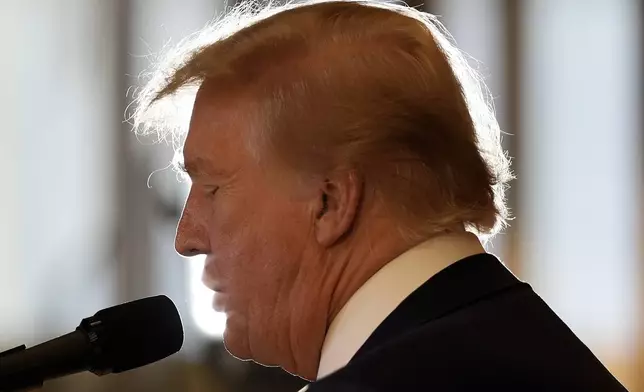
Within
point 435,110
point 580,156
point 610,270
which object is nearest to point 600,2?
point 580,156

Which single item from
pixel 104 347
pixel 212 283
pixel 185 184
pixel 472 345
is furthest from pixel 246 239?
pixel 185 184

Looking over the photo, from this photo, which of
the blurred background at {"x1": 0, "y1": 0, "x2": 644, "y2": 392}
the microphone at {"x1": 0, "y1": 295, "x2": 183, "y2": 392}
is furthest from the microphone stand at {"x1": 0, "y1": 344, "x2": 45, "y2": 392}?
the blurred background at {"x1": 0, "y1": 0, "x2": 644, "y2": 392}

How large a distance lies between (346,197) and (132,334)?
0.79 feet

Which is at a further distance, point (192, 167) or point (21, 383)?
point (192, 167)

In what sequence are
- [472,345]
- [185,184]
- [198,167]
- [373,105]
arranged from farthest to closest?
[185,184]
[198,167]
[373,105]
[472,345]

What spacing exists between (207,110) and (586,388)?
46cm

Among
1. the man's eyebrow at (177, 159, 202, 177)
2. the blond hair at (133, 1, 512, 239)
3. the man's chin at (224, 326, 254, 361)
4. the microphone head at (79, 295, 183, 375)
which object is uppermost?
the blond hair at (133, 1, 512, 239)

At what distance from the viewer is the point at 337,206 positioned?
896mm

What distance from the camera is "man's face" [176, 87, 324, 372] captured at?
92 cm

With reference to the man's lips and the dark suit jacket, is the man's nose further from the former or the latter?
the dark suit jacket

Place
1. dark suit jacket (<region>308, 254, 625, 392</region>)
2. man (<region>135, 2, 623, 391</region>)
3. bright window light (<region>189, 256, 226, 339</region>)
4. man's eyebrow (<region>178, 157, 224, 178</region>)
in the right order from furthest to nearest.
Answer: bright window light (<region>189, 256, 226, 339</region>), man's eyebrow (<region>178, 157, 224, 178</region>), man (<region>135, 2, 623, 391</region>), dark suit jacket (<region>308, 254, 625, 392</region>)

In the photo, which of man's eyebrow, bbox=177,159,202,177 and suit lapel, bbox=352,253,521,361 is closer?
suit lapel, bbox=352,253,521,361

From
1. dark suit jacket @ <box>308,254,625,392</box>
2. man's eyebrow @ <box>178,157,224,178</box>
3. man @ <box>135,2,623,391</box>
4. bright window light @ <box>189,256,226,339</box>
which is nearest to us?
dark suit jacket @ <box>308,254,625,392</box>

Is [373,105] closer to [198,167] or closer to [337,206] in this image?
[337,206]
